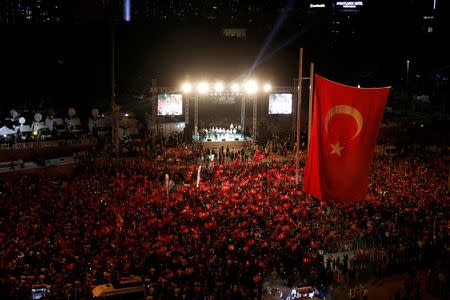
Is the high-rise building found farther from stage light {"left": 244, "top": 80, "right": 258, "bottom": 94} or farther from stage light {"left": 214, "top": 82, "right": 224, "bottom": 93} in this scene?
stage light {"left": 244, "top": 80, "right": 258, "bottom": 94}

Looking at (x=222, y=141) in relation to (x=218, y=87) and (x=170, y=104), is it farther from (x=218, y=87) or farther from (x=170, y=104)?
(x=170, y=104)

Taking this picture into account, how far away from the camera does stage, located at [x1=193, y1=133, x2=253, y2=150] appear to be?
28808 millimetres

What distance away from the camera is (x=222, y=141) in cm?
2905

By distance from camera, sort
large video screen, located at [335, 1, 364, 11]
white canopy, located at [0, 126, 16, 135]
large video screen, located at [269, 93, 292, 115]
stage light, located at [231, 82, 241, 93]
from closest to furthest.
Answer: white canopy, located at [0, 126, 16, 135], stage light, located at [231, 82, 241, 93], large video screen, located at [269, 93, 292, 115], large video screen, located at [335, 1, 364, 11]

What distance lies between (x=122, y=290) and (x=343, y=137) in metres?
5.32

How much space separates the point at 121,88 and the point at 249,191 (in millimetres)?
25257

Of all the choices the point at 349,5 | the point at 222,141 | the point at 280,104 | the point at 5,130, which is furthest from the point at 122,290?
the point at 349,5

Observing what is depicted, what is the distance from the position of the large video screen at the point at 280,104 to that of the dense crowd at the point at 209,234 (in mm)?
13698

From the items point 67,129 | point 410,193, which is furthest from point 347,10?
point 410,193

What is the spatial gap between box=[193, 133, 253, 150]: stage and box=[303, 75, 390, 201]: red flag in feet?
62.9

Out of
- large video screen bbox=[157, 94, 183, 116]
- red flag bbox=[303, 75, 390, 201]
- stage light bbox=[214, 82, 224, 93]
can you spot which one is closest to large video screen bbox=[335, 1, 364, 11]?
stage light bbox=[214, 82, 224, 93]

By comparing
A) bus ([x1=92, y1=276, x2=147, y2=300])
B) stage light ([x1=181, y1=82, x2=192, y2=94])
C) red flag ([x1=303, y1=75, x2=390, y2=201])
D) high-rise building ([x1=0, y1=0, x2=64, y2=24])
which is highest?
high-rise building ([x1=0, y1=0, x2=64, y2=24])

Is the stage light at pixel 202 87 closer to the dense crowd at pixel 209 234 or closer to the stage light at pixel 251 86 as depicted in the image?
the stage light at pixel 251 86

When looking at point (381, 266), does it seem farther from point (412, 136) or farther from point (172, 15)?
point (172, 15)
